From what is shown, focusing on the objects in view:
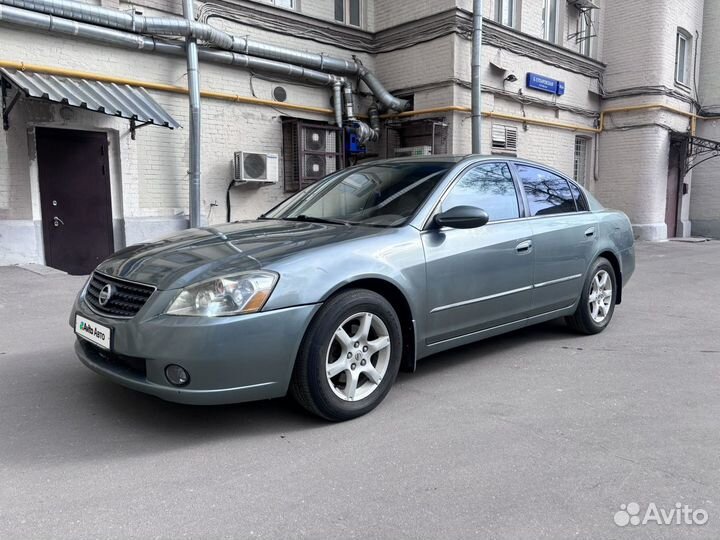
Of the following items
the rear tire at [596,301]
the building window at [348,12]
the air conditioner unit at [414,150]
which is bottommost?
the rear tire at [596,301]

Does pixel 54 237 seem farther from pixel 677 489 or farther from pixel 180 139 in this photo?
pixel 677 489

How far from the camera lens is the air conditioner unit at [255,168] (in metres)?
10.2

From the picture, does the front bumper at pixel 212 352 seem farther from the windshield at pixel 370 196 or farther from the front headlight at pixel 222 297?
the windshield at pixel 370 196

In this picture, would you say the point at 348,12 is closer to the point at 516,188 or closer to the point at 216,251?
Result: the point at 516,188

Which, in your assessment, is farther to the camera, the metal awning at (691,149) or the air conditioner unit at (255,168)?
the metal awning at (691,149)

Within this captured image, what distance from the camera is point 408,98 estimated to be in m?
12.6

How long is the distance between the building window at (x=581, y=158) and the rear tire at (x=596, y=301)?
11.6m

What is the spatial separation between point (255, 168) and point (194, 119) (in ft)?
4.44

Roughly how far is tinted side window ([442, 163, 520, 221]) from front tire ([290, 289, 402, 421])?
3.43 feet

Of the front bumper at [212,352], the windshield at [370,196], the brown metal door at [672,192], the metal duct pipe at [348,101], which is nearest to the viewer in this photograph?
the front bumper at [212,352]

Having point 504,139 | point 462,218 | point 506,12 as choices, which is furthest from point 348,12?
point 462,218

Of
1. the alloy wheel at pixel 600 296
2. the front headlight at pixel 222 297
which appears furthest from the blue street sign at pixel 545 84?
the front headlight at pixel 222 297

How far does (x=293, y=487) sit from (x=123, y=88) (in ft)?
26.7

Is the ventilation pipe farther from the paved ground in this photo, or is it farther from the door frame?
the paved ground
